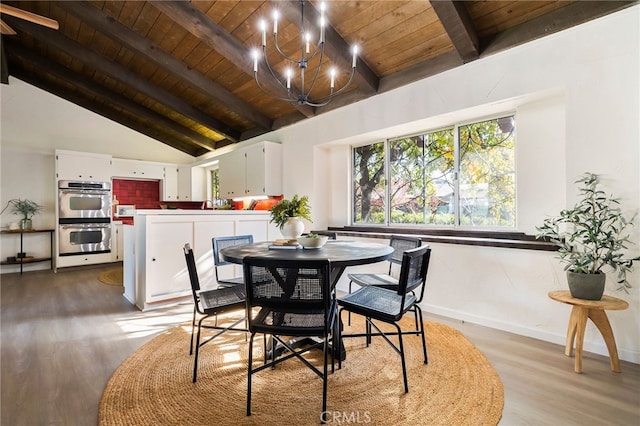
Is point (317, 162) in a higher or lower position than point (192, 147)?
lower

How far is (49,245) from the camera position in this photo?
5949mm

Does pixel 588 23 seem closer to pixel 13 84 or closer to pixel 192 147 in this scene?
pixel 192 147

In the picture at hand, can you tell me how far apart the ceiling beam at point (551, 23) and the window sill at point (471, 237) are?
5.45 feet

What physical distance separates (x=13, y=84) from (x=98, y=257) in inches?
136

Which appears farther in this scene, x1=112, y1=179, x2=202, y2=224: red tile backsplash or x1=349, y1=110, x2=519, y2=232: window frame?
x1=112, y1=179, x2=202, y2=224: red tile backsplash

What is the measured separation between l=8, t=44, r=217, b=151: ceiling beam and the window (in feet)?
12.4

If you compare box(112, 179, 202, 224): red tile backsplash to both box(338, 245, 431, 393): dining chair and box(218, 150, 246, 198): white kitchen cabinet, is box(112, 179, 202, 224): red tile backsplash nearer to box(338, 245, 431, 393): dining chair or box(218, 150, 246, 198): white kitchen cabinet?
box(218, 150, 246, 198): white kitchen cabinet

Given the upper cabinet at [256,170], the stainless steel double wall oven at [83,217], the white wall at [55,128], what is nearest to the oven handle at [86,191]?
the stainless steel double wall oven at [83,217]

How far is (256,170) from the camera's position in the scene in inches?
201

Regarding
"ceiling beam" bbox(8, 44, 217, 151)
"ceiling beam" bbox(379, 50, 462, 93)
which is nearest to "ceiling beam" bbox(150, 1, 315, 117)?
"ceiling beam" bbox(379, 50, 462, 93)

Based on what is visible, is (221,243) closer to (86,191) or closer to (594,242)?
(594,242)

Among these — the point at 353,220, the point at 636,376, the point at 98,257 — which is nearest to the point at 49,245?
the point at 98,257

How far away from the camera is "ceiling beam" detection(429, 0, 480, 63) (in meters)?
2.44

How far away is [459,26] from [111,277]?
19.2ft
